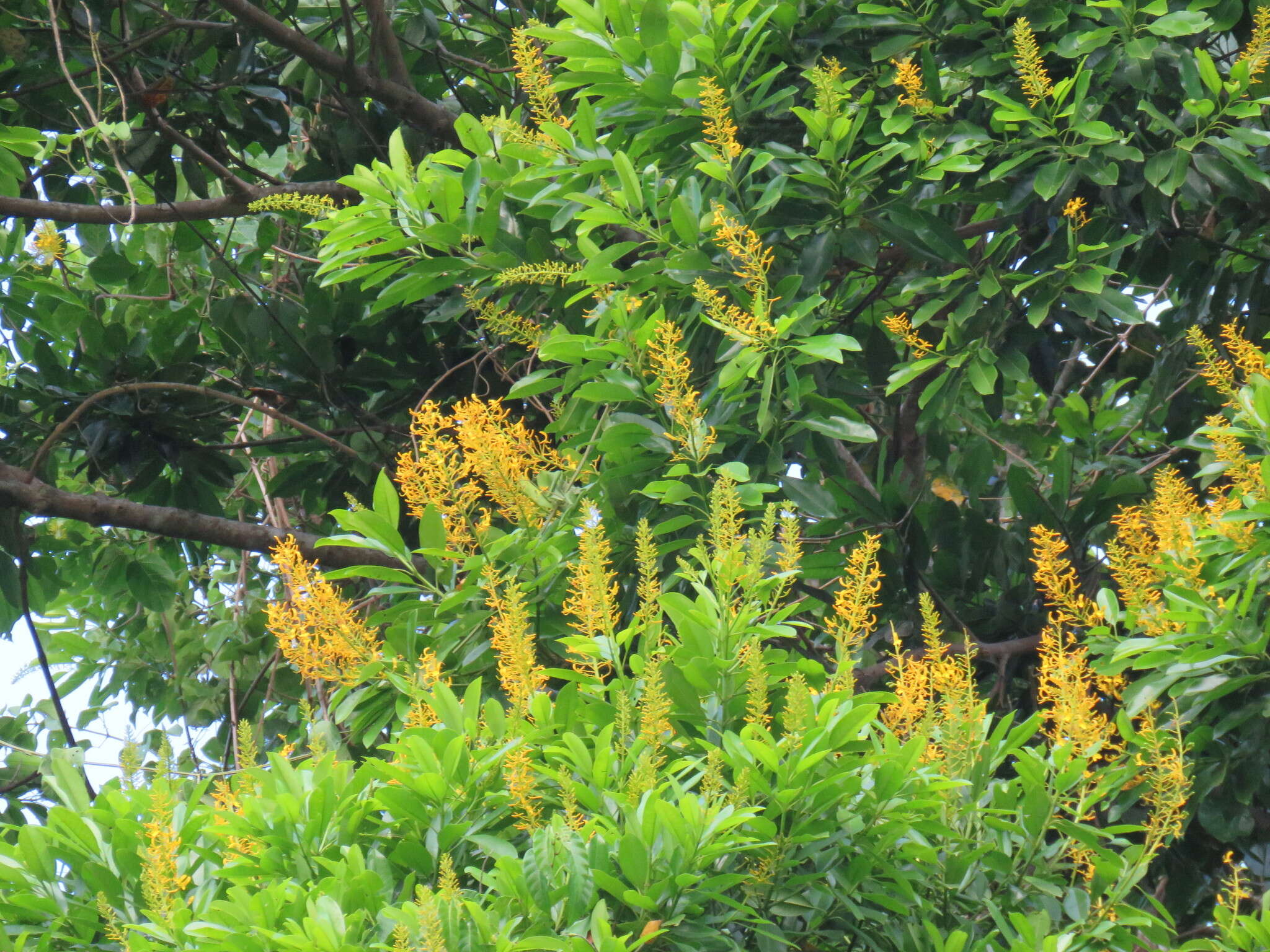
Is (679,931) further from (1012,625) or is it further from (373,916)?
(1012,625)

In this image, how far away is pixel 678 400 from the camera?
6.54 feet

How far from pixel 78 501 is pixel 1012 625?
7.06 feet

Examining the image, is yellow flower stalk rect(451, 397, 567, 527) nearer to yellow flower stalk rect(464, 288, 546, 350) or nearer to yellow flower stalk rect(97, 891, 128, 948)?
yellow flower stalk rect(464, 288, 546, 350)

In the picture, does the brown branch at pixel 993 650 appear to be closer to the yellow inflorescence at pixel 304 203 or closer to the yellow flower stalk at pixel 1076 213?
the yellow flower stalk at pixel 1076 213

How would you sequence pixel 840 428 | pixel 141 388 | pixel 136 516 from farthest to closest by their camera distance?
→ pixel 141 388
pixel 136 516
pixel 840 428

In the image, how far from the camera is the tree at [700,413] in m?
1.65

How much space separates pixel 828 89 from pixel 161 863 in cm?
160

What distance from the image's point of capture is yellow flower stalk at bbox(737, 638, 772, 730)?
1.57m

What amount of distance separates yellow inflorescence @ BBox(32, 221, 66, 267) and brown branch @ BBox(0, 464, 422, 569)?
57cm

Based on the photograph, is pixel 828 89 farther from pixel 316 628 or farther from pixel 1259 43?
pixel 316 628

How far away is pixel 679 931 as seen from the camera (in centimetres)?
148

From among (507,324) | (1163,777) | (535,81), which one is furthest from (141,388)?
(1163,777)

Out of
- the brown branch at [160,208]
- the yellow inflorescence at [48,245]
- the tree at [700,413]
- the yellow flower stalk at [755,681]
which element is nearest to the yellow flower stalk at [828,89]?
the tree at [700,413]

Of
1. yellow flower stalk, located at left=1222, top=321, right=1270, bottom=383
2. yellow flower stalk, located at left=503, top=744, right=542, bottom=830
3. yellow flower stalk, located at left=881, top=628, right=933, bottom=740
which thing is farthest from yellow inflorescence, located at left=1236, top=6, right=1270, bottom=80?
yellow flower stalk, located at left=503, top=744, right=542, bottom=830
